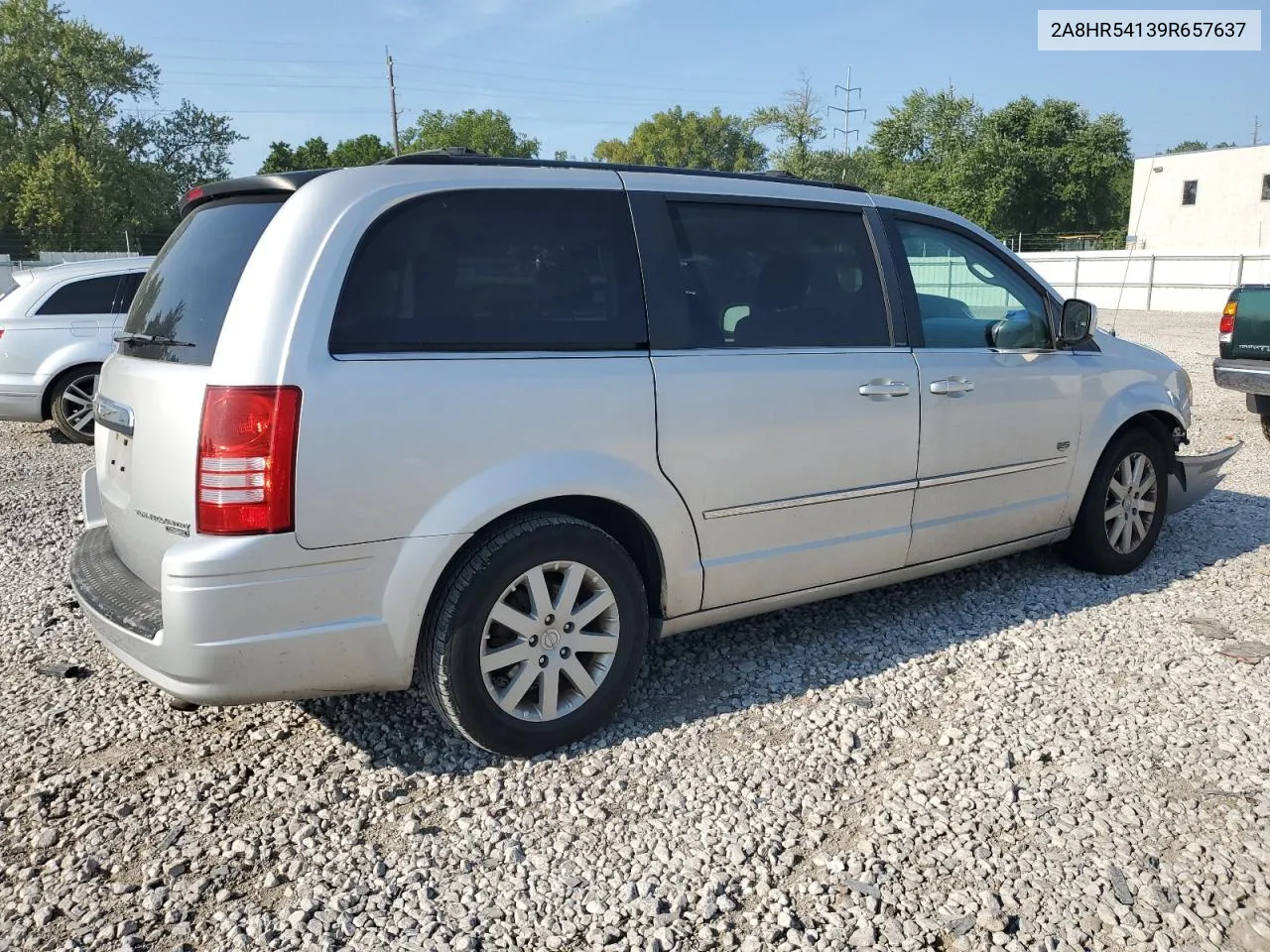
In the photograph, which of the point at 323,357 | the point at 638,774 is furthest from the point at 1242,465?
the point at 323,357

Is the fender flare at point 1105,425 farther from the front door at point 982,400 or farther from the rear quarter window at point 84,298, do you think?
the rear quarter window at point 84,298

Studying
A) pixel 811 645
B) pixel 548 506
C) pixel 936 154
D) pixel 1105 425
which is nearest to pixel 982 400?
pixel 1105 425

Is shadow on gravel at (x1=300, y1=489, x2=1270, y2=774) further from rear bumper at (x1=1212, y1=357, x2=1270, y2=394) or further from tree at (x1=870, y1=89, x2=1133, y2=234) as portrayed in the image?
tree at (x1=870, y1=89, x2=1133, y2=234)

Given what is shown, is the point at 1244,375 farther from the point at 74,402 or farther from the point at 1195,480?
the point at 74,402

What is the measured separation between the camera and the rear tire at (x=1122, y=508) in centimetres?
507

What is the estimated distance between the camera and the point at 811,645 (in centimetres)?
433

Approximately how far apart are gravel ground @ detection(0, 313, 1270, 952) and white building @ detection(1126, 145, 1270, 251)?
156ft

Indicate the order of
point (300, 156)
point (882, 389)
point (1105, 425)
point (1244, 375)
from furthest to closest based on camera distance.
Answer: point (300, 156), point (1244, 375), point (1105, 425), point (882, 389)

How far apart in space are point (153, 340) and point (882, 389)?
2.70m

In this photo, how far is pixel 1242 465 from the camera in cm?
834

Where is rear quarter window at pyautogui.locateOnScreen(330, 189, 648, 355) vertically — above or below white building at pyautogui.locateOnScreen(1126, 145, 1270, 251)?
below

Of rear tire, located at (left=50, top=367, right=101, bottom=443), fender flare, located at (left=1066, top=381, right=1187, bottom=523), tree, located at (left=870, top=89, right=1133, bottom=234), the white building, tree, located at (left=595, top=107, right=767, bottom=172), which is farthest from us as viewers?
tree, located at (left=595, top=107, right=767, bottom=172)

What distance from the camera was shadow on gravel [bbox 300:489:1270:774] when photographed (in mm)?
3527

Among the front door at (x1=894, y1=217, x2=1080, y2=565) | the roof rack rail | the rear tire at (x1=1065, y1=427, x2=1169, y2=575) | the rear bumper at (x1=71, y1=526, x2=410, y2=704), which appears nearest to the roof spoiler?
the roof rack rail
